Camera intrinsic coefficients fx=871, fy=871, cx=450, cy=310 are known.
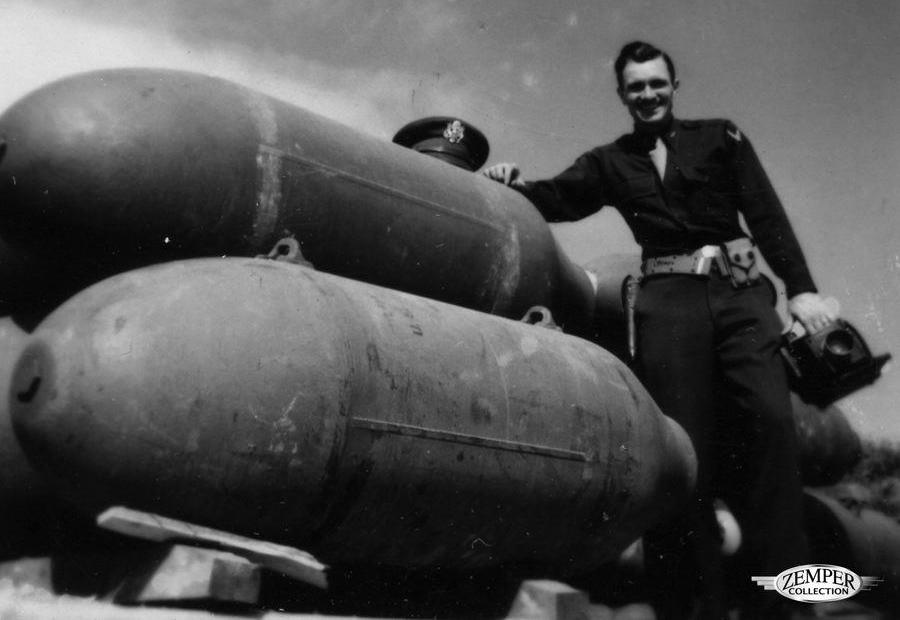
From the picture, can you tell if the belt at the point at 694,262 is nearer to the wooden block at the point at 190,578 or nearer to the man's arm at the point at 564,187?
the man's arm at the point at 564,187

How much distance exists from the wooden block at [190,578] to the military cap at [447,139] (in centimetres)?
194

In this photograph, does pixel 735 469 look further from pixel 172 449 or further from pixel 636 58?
pixel 172 449

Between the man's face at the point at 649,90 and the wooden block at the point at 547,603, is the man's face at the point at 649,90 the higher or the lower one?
the higher one

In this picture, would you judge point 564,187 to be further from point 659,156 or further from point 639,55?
point 639,55

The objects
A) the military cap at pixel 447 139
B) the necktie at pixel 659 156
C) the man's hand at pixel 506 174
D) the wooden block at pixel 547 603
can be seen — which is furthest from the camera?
the military cap at pixel 447 139

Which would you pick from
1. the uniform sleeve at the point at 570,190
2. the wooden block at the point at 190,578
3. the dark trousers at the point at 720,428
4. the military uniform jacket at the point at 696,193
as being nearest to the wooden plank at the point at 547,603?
the dark trousers at the point at 720,428

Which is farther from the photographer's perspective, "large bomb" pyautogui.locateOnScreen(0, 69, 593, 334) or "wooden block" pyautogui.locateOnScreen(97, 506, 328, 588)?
"large bomb" pyautogui.locateOnScreen(0, 69, 593, 334)

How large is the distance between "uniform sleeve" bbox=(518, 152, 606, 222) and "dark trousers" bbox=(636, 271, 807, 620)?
476 mm

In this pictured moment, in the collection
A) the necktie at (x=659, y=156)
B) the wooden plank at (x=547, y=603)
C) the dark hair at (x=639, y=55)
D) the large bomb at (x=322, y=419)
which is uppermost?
the dark hair at (x=639, y=55)

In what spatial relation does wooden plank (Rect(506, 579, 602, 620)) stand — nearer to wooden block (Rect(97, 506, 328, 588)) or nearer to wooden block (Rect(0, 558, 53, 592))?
wooden block (Rect(97, 506, 328, 588))

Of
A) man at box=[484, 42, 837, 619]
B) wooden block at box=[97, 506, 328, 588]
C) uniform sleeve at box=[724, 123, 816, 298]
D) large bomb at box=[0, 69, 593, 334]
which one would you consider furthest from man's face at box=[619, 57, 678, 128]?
wooden block at box=[97, 506, 328, 588]

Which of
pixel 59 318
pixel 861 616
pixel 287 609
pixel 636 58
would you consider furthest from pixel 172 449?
pixel 861 616

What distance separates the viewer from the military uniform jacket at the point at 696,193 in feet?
8.77

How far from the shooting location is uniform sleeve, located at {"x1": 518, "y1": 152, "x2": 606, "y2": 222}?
296 cm
